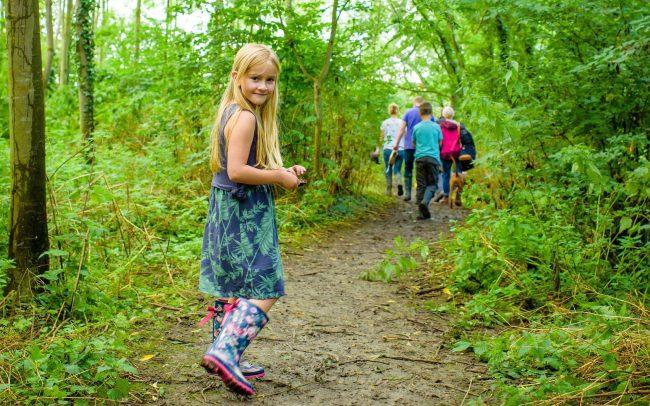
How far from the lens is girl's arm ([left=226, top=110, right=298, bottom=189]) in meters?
3.21

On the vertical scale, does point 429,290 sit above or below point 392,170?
below

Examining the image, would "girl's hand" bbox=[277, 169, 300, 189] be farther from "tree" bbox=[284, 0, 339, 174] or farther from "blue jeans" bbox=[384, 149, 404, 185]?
"blue jeans" bbox=[384, 149, 404, 185]

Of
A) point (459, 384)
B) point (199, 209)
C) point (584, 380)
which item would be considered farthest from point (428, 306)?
point (199, 209)

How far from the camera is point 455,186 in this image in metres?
12.4

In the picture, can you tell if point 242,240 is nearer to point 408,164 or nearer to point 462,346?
point 462,346

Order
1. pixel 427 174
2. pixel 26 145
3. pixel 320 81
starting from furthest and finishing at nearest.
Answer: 1. pixel 427 174
2. pixel 320 81
3. pixel 26 145

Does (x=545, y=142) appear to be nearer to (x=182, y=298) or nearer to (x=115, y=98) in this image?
(x=182, y=298)

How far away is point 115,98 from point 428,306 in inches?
520

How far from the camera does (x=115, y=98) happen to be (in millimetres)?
16391

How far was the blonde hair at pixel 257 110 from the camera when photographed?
3.31 metres

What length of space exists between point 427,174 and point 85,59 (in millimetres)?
6716

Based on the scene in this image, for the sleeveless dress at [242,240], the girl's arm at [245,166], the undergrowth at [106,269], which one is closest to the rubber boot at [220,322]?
the sleeveless dress at [242,240]

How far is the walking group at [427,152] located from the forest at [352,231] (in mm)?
696

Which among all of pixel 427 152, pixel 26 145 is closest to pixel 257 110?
pixel 26 145
